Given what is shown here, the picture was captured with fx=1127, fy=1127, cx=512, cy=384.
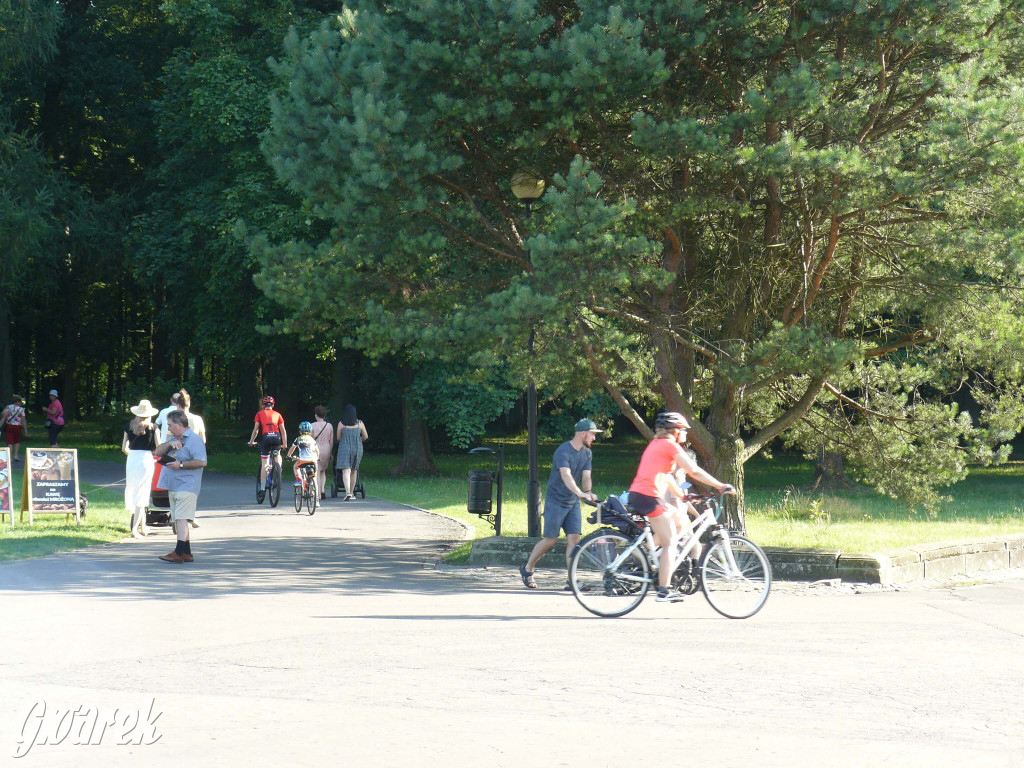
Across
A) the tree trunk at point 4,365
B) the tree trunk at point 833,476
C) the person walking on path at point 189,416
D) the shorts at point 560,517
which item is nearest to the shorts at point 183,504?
the person walking on path at point 189,416

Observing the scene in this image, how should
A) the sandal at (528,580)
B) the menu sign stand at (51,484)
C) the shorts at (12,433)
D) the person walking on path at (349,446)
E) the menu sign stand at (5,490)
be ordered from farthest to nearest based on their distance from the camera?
the shorts at (12,433) < the person walking on path at (349,446) < the menu sign stand at (51,484) < the menu sign stand at (5,490) < the sandal at (528,580)

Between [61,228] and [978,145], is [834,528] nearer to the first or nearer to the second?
[978,145]

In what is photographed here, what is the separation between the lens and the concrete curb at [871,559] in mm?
11516

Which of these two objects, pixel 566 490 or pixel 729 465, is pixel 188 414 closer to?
pixel 566 490

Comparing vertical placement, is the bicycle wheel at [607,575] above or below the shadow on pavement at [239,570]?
above

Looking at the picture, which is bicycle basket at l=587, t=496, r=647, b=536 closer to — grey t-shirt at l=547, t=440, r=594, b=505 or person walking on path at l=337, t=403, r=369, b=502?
grey t-shirt at l=547, t=440, r=594, b=505

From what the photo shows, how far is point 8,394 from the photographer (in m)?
37.5

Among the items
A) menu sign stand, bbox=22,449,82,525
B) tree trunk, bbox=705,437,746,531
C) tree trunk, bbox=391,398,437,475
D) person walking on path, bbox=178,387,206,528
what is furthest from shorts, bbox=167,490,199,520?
tree trunk, bbox=391,398,437,475

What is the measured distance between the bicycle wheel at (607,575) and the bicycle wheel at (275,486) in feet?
36.0

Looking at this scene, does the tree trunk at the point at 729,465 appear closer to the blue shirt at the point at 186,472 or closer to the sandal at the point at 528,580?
the sandal at the point at 528,580

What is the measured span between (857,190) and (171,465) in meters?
7.98

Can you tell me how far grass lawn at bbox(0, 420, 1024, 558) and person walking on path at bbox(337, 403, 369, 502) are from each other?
3.64ft

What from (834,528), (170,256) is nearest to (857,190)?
(834,528)

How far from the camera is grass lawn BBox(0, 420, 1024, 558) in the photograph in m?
14.4
